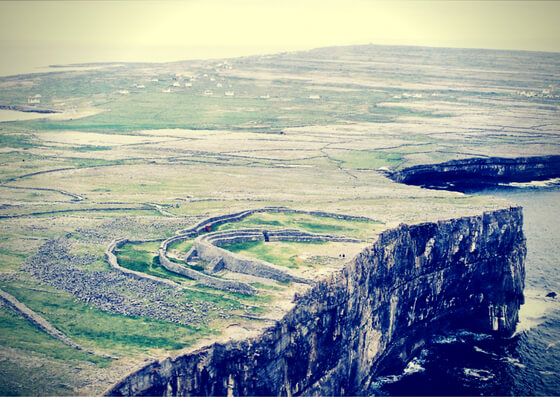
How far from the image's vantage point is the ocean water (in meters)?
73.9

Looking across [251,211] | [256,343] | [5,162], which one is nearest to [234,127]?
[5,162]

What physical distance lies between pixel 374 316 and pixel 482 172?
82950mm

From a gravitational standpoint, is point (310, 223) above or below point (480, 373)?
above

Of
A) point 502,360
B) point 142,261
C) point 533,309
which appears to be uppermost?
point 142,261

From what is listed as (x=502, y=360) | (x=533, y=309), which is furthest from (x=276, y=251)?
(x=533, y=309)

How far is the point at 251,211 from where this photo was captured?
9756cm

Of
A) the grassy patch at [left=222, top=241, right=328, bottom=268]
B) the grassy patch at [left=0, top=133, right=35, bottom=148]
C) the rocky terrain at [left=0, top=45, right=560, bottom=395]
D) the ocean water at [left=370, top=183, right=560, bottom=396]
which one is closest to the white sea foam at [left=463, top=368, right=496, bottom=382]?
the ocean water at [left=370, top=183, right=560, bottom=396]

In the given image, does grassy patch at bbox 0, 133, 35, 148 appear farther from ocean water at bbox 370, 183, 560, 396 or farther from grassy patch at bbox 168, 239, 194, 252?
ocean water at bbox 370, 183, 560, 396

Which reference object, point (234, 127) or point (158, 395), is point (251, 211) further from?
point (234, 127)

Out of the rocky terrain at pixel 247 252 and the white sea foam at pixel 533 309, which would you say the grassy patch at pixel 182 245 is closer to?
the rocky terrain at pixel 247 252

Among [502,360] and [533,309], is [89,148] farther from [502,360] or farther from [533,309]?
[502,360]

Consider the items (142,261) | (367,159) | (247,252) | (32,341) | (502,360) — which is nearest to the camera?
(32,341)

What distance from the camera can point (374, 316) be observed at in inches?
2945

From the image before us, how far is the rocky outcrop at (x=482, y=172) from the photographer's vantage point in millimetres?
140750
